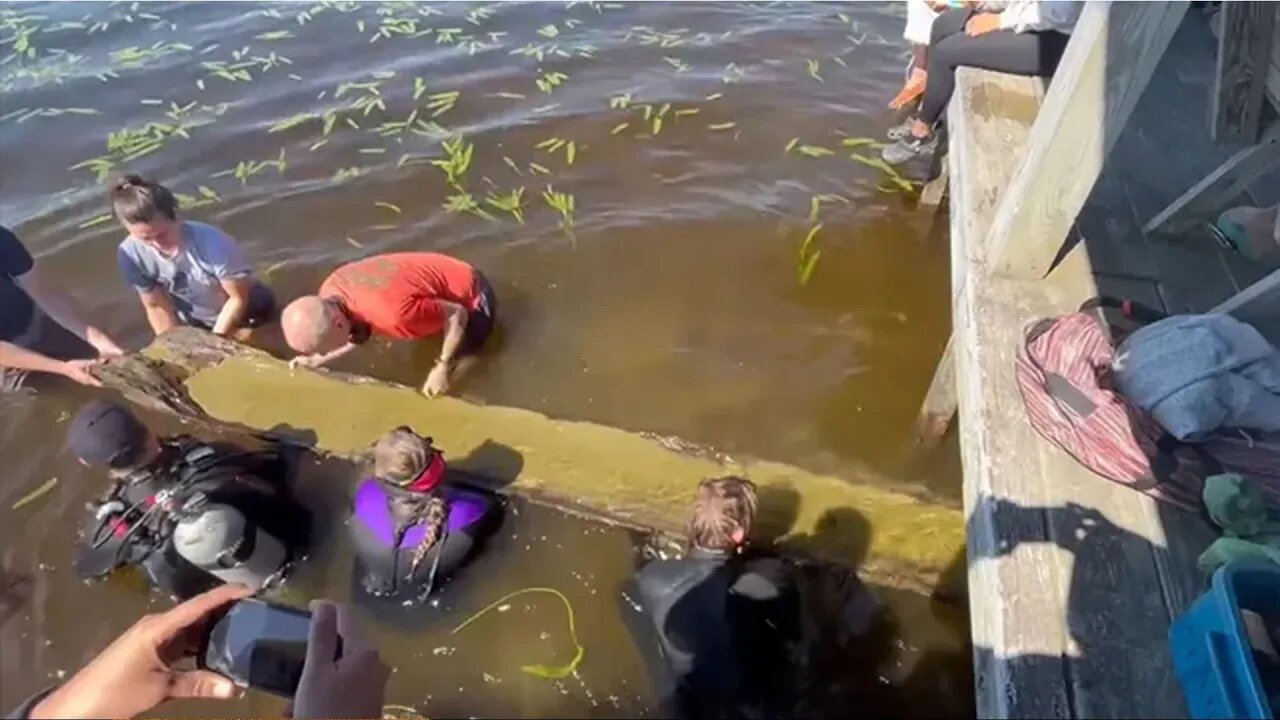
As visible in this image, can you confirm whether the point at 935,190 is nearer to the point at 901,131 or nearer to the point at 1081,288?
the point at 901,131

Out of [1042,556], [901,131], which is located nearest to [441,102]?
[901,131]

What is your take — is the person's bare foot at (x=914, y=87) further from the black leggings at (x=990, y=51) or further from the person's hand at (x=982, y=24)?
the person's hand at (x=982, y=24)

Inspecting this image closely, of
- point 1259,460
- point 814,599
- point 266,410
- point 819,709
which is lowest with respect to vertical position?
point 819,709

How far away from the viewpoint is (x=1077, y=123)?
11.8ft

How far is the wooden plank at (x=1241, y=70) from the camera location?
186 inches

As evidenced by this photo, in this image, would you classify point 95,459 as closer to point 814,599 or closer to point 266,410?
point 266,410

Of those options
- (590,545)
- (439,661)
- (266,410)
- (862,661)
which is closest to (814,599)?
(862,661)

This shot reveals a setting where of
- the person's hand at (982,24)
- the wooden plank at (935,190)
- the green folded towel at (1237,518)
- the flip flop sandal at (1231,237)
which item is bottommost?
the wooden plank at (935,190)

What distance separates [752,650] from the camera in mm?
3979

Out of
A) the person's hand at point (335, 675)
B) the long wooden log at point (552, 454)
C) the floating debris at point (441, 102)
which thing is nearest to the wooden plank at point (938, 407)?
the long wooden log at point (552, 454)

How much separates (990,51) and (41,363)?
6374mm

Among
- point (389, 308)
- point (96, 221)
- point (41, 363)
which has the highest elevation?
point (389, 308)

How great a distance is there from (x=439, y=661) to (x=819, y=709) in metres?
1.89

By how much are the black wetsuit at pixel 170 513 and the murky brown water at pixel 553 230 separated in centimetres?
36
